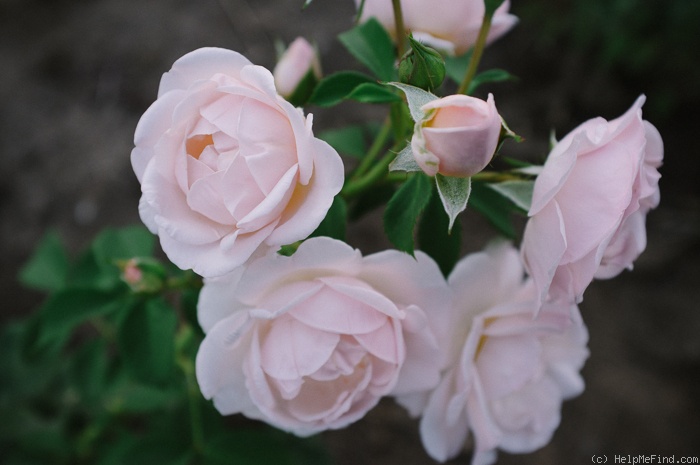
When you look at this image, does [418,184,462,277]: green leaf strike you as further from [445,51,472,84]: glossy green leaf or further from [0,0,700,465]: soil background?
[0,0,700,465]: soil background

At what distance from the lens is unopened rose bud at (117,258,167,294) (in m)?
0.84

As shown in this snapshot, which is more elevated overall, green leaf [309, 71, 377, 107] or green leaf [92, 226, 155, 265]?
green leaf [309, 71, 377, 107]

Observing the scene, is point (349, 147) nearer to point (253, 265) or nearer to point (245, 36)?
point (253, 265)

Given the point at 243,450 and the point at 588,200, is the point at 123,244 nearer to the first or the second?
the point at 243,450

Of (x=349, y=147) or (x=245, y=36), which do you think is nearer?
(x=349, y=147)

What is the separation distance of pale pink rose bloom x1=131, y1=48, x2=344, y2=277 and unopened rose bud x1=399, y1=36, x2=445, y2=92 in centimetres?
12

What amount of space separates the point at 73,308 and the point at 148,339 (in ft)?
0.44

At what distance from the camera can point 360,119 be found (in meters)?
2.26

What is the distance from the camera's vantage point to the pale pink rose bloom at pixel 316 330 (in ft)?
1.95

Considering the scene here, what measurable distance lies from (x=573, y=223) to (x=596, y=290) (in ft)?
5.18

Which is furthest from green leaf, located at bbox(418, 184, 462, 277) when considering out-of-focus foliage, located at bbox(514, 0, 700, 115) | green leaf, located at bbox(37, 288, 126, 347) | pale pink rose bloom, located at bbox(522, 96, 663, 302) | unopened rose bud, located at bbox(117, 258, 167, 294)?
out-of-focus foliage, located at bbox(514, 0, 700, 115)

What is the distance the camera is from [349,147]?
1.00 meters

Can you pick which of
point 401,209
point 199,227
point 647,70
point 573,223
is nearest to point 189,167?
point 199,227

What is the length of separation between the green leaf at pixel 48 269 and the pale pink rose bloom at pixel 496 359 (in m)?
0.90
